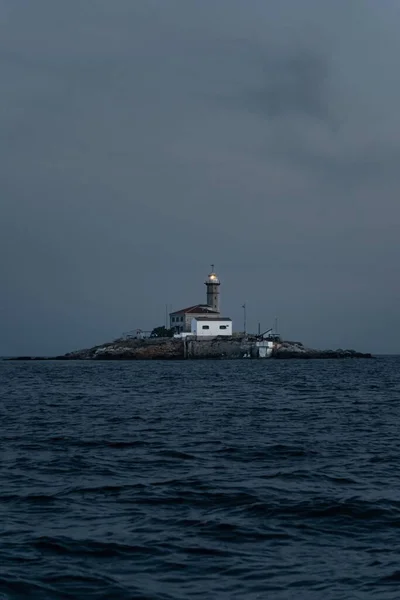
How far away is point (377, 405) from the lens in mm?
36469

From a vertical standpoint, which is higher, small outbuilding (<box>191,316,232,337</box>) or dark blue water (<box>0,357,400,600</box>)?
small outbuilding (<box>191,316,232,337</box>)

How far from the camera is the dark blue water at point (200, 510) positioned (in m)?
9.59

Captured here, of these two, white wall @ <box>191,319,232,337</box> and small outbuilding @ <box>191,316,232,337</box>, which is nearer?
white wall @ <box>191,319,232,337</box>

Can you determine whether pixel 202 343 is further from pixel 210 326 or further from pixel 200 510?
pixel 200 510

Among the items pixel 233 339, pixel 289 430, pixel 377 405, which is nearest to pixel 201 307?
pixel 233 339

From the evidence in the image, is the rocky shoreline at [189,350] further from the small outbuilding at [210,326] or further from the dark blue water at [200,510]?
the dark blue water at [200,510]

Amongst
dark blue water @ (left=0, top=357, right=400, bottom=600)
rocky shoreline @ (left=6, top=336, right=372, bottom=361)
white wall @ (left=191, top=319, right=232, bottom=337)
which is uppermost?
white wall @ (left=191, top=319, right=232, bottom=337)

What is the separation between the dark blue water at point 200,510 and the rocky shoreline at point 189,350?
106046 millimetres

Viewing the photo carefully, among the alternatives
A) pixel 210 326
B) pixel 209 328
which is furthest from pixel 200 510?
pixel 210 326

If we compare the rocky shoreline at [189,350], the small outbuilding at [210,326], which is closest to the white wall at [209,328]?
the small outbuilding at [210,326]

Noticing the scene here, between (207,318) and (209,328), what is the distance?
7.73ft

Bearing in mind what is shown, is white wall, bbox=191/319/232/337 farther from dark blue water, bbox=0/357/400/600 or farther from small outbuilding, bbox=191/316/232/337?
dark blue water, bbox=0/357/400/600

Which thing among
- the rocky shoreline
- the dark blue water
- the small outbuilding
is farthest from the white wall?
the dark blue water

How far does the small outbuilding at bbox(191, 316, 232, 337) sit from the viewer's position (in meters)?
136
